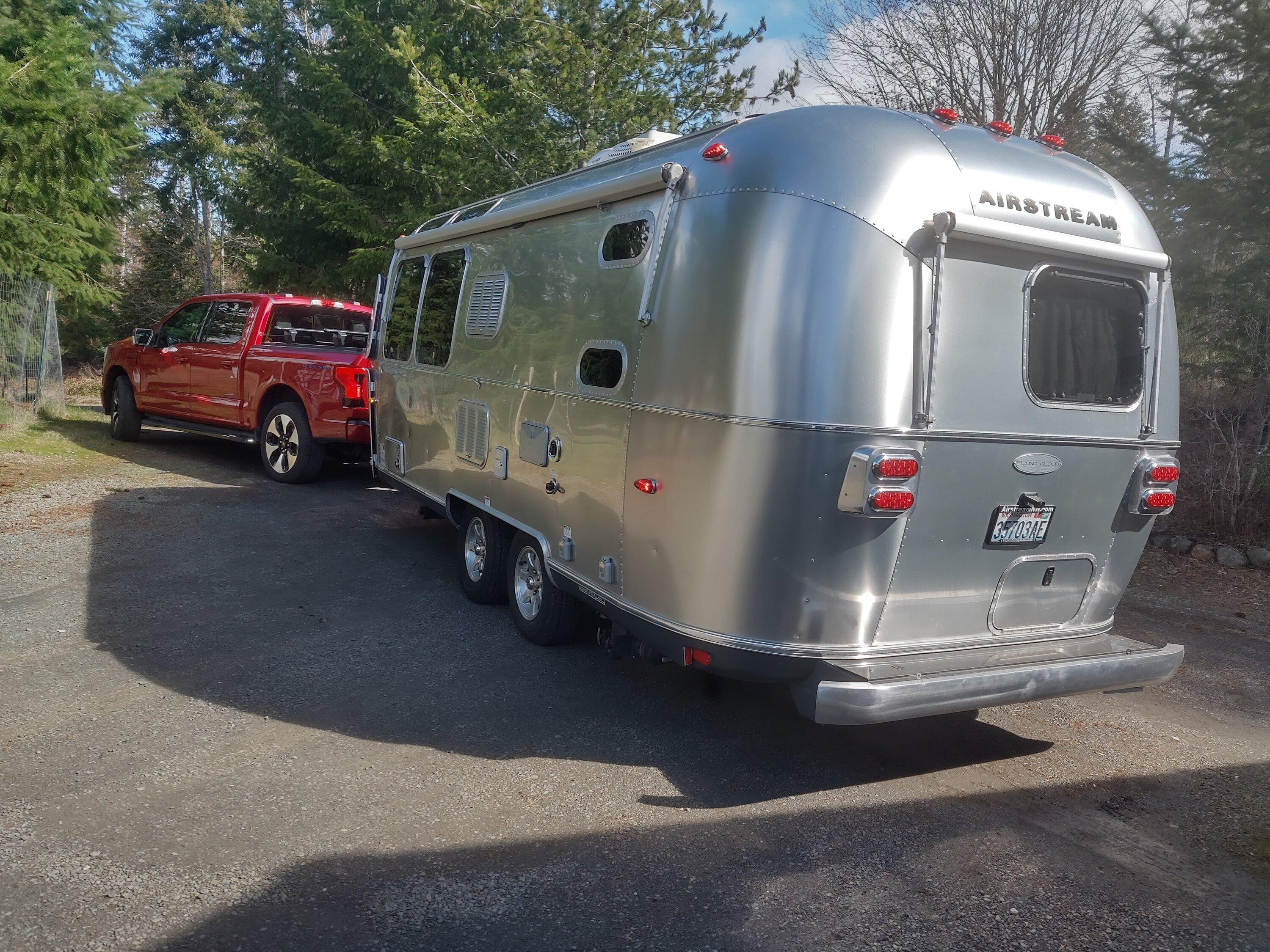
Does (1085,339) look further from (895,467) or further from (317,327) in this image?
(317,327)

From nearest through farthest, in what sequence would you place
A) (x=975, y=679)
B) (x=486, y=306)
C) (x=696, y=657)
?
(x=975, y=679)
(x=696, y=657)
(x=486, y=306)

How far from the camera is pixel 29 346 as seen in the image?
13.8m

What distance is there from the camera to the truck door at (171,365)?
1173 centimetres

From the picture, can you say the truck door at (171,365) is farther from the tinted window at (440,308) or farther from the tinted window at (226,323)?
the tinted window at (440,308)

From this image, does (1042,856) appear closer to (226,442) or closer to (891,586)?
(891,586)

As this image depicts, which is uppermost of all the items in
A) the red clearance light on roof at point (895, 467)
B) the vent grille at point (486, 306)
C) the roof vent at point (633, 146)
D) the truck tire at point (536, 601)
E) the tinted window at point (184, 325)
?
the roof vent at point (633, 146)

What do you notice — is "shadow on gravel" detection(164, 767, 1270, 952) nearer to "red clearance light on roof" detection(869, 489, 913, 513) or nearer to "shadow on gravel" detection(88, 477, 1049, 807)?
"shadow on gravel" detection(88, 477, 1049, 807)

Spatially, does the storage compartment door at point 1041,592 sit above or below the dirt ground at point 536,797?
above

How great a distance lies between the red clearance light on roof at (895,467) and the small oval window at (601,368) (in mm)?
1333

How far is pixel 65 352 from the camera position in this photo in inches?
923

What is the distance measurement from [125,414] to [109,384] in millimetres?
722

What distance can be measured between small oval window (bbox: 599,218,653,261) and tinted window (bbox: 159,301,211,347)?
27.2 feet

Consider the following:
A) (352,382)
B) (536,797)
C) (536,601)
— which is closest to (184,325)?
(352,382)

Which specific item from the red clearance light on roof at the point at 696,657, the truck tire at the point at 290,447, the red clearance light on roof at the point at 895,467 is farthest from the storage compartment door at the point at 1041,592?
the truck tire at the point at 290,447
